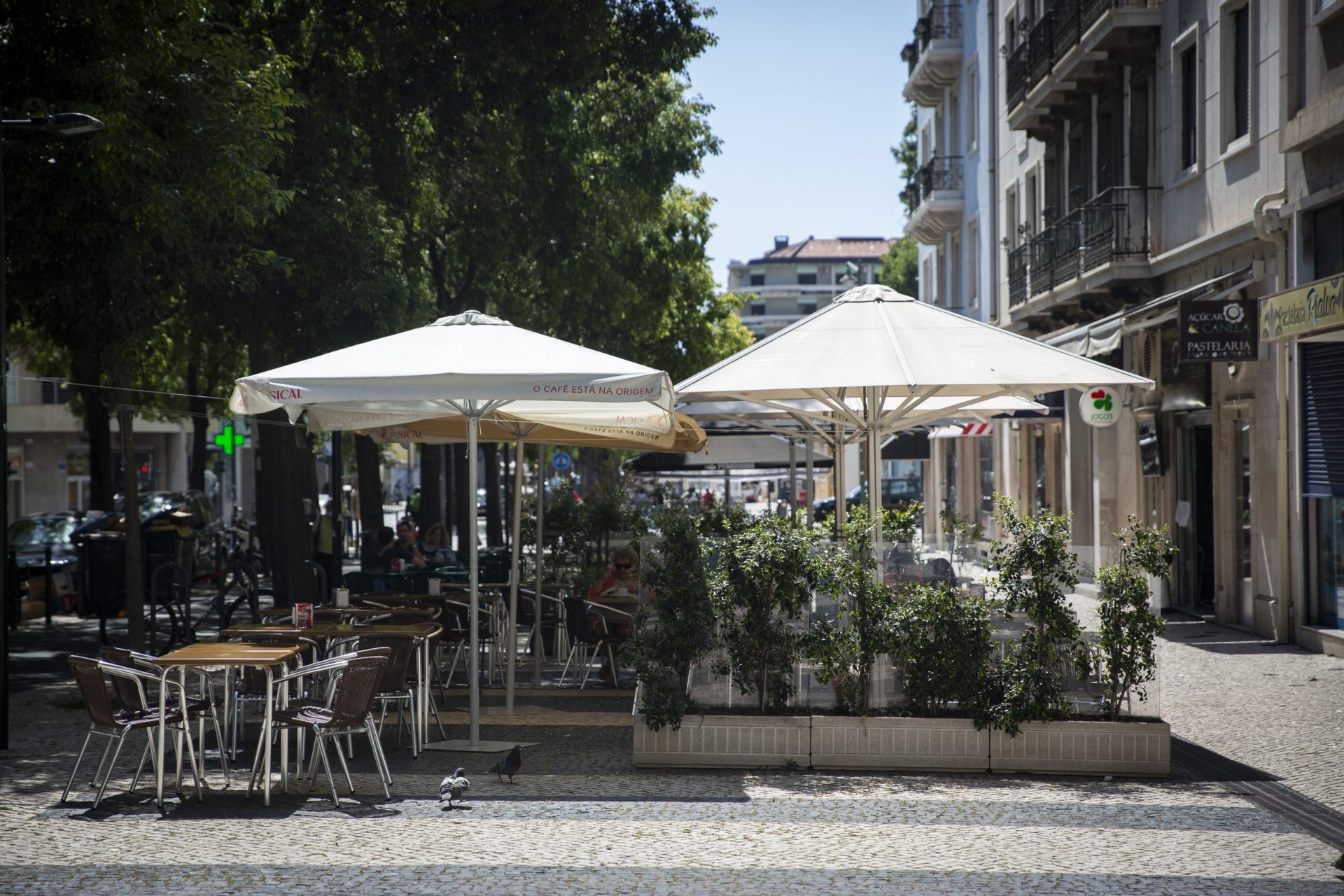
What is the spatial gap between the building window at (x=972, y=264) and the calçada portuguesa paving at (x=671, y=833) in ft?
85.9

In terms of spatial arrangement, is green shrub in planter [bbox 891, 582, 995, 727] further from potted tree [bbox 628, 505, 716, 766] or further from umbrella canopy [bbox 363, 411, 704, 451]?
umbrella canopy [bbox 363, 411, 704, 451]

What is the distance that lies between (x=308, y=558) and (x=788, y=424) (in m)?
6.56

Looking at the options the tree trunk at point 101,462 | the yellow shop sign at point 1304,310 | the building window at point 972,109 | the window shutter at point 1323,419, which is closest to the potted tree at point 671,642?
the yellow shop sign at point 1304,310

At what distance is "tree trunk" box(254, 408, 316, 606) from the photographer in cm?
1828

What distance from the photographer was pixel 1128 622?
8.84 metres

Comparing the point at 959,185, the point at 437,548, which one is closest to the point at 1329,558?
the point at 437,548

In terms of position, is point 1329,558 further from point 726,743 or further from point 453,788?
point 453,788

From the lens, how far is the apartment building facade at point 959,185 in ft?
106

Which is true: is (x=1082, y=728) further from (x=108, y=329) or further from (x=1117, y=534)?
(x=108, y=329)

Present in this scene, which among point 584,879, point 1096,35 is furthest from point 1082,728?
point 1096,35

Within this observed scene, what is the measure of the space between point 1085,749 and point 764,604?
6.83 ft

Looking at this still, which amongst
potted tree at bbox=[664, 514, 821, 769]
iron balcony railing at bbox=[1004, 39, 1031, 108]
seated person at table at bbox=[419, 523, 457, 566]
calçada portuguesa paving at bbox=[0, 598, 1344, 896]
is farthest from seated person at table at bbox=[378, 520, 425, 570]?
iron balcony railing at bbox=[1004, 39, 1031, 108]

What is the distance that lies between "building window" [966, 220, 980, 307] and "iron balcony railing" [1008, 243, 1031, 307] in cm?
615

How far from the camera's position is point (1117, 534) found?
9312 millimetres
